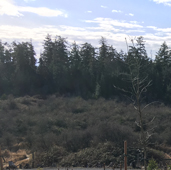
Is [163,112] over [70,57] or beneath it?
beneath

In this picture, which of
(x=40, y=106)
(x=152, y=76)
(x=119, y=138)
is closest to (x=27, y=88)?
(x=40, y=106)

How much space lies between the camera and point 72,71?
5272 centimetres

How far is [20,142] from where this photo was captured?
Answer: 84.3 feet

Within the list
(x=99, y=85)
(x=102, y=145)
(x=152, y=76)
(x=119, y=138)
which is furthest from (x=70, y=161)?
(x=152, y=76)

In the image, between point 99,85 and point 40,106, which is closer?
point 40,106

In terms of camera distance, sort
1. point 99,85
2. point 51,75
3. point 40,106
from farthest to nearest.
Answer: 1. point 51,75
2. point 99,85
3. point 40,106

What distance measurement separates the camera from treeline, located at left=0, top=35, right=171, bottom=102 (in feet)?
153

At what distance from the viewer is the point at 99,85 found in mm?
45844

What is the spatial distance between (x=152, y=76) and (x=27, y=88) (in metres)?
25.3

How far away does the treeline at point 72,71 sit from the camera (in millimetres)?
46688

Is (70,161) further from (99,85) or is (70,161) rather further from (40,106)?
(99,85)

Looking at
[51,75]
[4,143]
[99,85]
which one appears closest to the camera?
[4,143]

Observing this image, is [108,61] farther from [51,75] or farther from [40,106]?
[40,106]

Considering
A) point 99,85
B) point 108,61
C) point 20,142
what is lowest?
point 20,142
